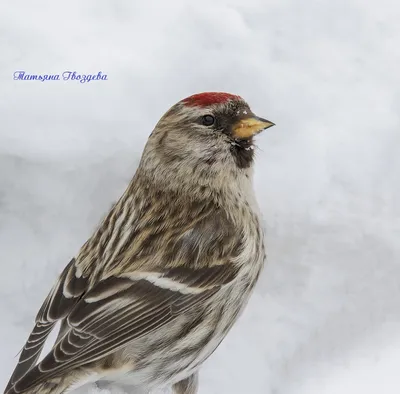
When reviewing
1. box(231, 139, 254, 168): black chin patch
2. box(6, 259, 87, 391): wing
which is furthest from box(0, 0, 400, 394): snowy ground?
box(231, 139, 254, 168): black chin patch

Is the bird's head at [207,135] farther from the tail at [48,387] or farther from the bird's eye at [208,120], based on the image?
the tail at [48,387]

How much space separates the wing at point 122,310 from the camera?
1591mm

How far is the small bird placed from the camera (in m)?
1.63

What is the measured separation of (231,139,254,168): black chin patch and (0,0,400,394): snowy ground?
1.23ft

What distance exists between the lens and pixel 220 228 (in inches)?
68.5

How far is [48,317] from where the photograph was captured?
169cm

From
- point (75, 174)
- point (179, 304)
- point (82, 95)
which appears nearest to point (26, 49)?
point (82, 95)

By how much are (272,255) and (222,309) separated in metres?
0.41

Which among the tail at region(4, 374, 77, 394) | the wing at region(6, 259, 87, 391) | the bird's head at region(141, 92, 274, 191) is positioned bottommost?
the tail at region(4, 374, 77, 394)

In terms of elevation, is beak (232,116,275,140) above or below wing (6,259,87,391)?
above

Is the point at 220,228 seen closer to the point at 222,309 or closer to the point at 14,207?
the point at 222,309

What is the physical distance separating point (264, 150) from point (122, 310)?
0.73 m

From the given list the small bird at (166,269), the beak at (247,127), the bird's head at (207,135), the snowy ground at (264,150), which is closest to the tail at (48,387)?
the small bird at (166,269)

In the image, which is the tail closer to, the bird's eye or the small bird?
the small bird
